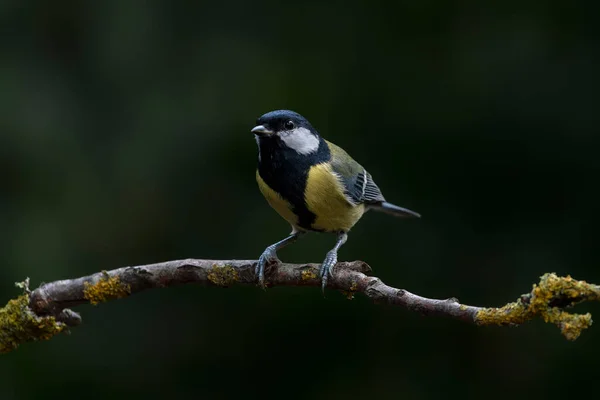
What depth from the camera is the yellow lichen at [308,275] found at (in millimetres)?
2329

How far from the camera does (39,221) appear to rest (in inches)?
148

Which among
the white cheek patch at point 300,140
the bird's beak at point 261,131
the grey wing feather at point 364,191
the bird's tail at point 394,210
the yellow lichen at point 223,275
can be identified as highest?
the bird's beak at point 261,131

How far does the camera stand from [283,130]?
9.12 ft

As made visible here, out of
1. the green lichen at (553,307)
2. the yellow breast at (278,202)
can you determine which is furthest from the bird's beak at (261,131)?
the green lichen at (553,307)

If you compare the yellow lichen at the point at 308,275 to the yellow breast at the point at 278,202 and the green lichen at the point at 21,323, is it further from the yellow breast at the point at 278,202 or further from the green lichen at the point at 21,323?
the green lichen at the point at 21,323

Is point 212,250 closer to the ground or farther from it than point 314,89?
closer to the ground

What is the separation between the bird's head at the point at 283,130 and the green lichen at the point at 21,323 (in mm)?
974

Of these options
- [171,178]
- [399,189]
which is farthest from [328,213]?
[171,178]

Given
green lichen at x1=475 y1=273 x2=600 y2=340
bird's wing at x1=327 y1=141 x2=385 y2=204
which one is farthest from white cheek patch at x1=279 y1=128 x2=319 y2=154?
green lichen at x1=475 y1=273 x2=600 y2=340

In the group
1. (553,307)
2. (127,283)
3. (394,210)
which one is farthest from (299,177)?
(553,307)

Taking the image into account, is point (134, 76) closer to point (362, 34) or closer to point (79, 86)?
point (79, 86)

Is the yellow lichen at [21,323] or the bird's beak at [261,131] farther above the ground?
the bird's beak at [261,131]

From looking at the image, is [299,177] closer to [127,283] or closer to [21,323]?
[127,283]

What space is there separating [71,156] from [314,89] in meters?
1.33
